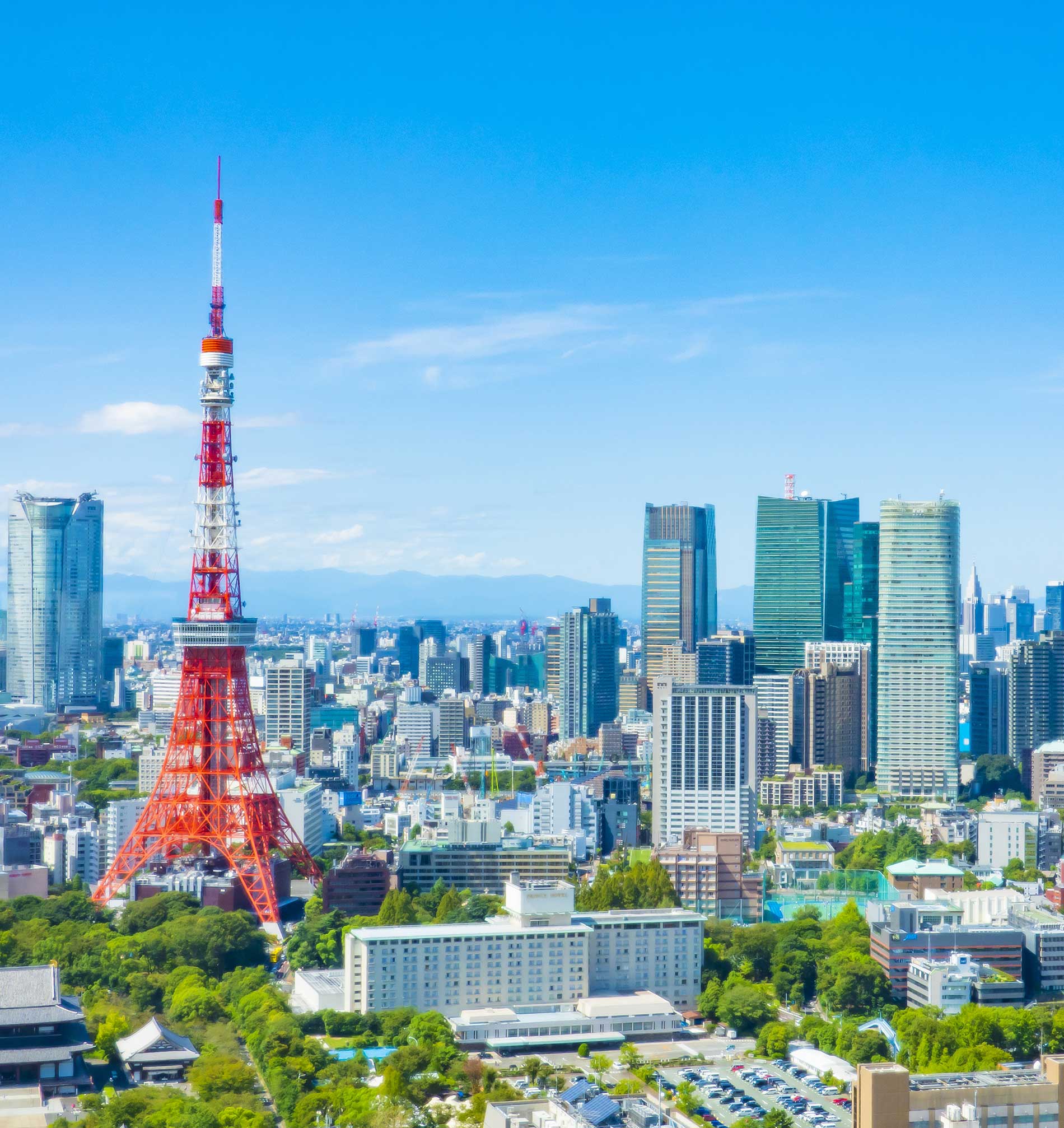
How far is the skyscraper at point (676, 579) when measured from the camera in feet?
206

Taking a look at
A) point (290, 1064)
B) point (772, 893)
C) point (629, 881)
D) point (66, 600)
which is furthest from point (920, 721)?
point (66, 600)

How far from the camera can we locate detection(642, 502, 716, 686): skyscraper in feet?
206

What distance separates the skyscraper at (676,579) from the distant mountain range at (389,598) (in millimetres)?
66877

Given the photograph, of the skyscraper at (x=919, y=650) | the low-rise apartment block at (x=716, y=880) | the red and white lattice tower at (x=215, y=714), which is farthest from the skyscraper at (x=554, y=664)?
the red and white lattice tower at (x=215, y=714)

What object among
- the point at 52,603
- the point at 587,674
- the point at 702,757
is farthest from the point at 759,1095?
the point at 52,603

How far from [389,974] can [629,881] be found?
5.70 meters

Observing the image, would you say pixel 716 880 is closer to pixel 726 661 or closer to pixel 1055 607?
pixel 726 661

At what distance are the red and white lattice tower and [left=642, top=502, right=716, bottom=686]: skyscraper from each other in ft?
112

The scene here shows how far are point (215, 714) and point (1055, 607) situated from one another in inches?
2374

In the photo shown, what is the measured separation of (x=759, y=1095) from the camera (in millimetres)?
17344

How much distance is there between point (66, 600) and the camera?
63469mm

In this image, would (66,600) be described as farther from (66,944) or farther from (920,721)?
(66,944)

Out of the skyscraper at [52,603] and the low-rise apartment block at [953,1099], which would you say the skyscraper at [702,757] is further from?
the skyscraper at [52,603]

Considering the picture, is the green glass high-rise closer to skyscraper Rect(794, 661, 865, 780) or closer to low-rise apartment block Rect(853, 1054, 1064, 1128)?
skyscraper Rect(794, 661, 865, 780)
